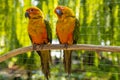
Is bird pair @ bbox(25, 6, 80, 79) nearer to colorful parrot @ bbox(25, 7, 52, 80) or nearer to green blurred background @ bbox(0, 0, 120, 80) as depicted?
colorful parrot @ bbox(25, 7, 52, 80)

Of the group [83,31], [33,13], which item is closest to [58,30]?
[33,13]

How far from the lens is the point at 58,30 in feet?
5.66

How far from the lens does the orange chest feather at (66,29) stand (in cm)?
170

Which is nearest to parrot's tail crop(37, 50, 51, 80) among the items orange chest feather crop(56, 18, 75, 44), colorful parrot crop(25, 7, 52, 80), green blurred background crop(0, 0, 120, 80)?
colorful parrot crop(25, 7, 52, 80)

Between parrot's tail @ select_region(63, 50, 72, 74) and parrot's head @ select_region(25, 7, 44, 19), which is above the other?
parrot's head @ select_region(25, 7, 44, 19)

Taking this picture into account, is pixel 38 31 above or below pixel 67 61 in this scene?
above

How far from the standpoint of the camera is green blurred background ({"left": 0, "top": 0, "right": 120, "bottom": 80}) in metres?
2.14

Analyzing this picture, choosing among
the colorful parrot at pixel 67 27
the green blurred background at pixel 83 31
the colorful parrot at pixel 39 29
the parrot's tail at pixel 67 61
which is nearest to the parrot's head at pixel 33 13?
the colorful parrot at pixel 39 29

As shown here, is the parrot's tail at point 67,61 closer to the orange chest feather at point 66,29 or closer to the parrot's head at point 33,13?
the orange chest feather at point 66,29

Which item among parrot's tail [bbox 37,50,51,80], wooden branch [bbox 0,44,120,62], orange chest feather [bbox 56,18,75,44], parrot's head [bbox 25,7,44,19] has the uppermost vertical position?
parrot's head [bbox 25,7,44,19]

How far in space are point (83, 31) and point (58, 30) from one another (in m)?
0.50

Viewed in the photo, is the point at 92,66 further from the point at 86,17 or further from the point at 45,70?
the point at 45,70

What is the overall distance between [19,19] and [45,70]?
0.63m

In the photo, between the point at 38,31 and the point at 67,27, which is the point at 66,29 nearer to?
the point at 67,27
